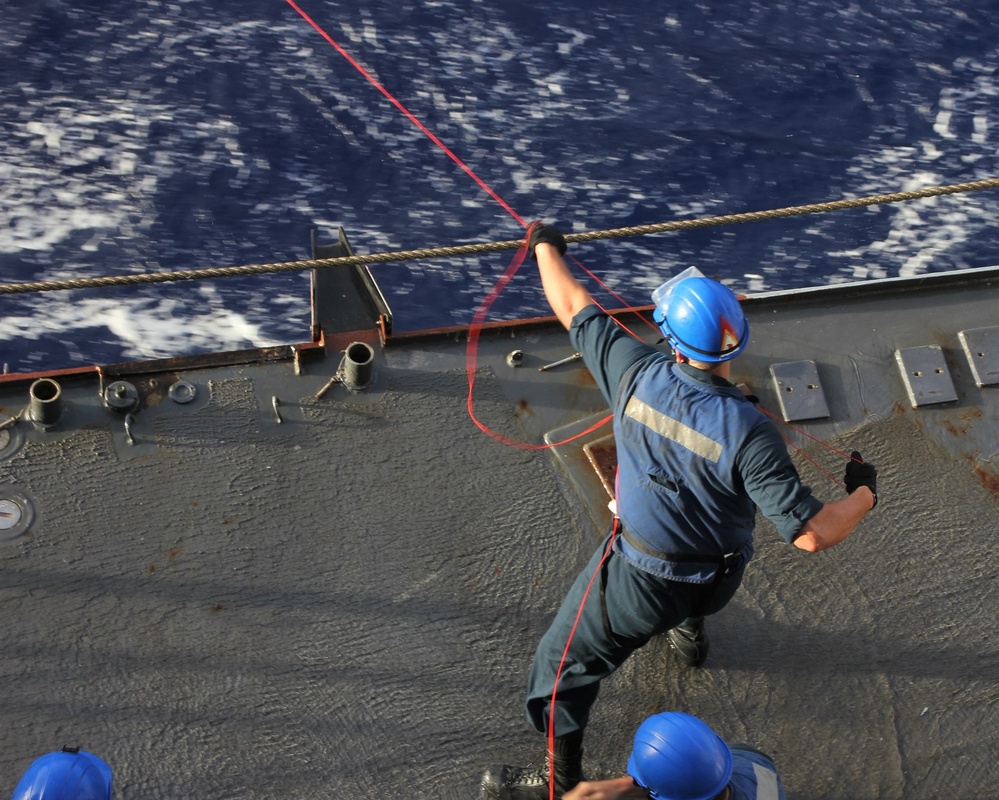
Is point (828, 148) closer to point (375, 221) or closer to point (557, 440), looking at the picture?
point (375, 221)

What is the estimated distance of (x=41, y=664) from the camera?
3391mm

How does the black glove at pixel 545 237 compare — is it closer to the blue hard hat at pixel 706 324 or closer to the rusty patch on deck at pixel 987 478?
the blue hard hat at pixel 706 324

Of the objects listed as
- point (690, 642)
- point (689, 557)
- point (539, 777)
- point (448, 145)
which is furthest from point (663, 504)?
point (448, 145)

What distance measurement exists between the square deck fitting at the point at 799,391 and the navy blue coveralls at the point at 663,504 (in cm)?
119

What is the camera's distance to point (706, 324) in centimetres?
281

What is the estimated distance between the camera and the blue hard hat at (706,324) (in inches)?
111

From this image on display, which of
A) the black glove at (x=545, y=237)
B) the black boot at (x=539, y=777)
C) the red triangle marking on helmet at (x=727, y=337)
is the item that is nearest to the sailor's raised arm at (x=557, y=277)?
the black glove at (x=545, y=237)

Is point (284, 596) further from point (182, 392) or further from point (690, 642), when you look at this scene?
point (690, 642)

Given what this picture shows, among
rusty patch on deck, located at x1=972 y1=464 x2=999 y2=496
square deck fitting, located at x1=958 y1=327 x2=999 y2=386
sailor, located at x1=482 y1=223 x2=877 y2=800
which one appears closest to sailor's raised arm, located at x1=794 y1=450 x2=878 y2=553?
sailor, located at x1=482 y1=223 x2=877 y2=800

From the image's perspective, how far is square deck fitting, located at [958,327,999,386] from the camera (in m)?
4.21

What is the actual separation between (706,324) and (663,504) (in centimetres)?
47

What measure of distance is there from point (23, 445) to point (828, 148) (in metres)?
5.29

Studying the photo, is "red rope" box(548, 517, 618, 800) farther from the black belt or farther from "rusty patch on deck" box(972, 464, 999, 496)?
"rusty patch on deck" box(972, 464, 999, 496)

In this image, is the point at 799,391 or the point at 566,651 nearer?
the point at 566,651
